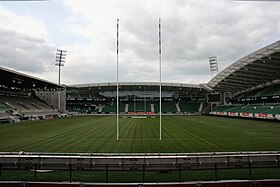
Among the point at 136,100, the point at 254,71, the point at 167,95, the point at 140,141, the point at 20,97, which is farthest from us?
the point at 136,100

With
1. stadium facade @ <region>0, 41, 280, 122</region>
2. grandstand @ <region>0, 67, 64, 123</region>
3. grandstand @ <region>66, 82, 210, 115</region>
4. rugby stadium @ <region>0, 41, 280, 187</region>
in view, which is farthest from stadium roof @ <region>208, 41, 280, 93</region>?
grandstand @ <region>0, 67, 64, 123</region>

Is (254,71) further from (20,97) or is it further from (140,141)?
(20,97)

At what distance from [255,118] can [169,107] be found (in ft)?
164

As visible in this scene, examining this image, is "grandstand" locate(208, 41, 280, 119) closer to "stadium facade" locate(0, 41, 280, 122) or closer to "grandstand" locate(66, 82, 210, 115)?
"stadium facade" locate(0, 41, 280, 122)

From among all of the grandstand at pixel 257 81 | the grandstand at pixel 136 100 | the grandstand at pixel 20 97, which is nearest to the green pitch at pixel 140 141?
the grandstand at pixel 257 81

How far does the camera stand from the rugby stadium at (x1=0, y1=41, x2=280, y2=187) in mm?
10961

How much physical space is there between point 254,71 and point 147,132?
1401 inches

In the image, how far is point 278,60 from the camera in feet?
146

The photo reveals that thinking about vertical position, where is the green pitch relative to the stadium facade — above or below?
below

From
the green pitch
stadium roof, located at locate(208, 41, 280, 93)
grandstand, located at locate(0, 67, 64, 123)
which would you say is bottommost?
the green pitch

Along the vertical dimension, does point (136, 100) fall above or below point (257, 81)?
below

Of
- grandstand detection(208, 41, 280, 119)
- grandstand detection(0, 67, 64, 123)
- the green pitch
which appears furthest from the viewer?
grandstand detection(0, 67, 64, 123)

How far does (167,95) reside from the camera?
105188mm

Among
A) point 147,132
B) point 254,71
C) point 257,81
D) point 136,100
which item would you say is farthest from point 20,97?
point 257,81
